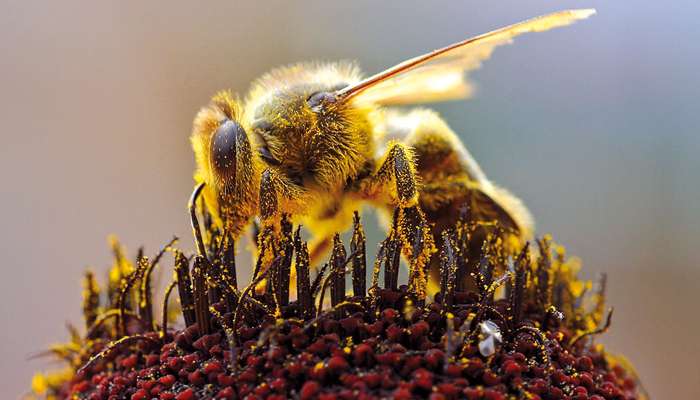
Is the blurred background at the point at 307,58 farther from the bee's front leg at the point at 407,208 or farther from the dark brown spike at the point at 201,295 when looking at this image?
the dark brown spike at the point at 201,295

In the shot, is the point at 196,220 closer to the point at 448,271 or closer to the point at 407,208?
the point at 407,208

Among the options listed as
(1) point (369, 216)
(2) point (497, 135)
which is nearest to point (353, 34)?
(2) point (497, 135)

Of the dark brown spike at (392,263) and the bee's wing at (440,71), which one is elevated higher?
the bee's wing at (440,71)

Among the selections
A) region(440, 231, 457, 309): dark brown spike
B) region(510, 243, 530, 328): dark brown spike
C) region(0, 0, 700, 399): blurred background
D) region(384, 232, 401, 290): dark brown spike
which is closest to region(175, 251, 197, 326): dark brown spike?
region(384, 232, 401, 290): dark brown spike

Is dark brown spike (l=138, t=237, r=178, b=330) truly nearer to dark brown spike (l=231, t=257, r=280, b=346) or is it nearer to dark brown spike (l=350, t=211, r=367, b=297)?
dark brown spike (l=231, t=257, r=280, b=346)

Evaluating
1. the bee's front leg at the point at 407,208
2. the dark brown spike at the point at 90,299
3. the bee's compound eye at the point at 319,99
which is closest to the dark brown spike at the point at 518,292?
the bee's front leg at the point at 407,208
